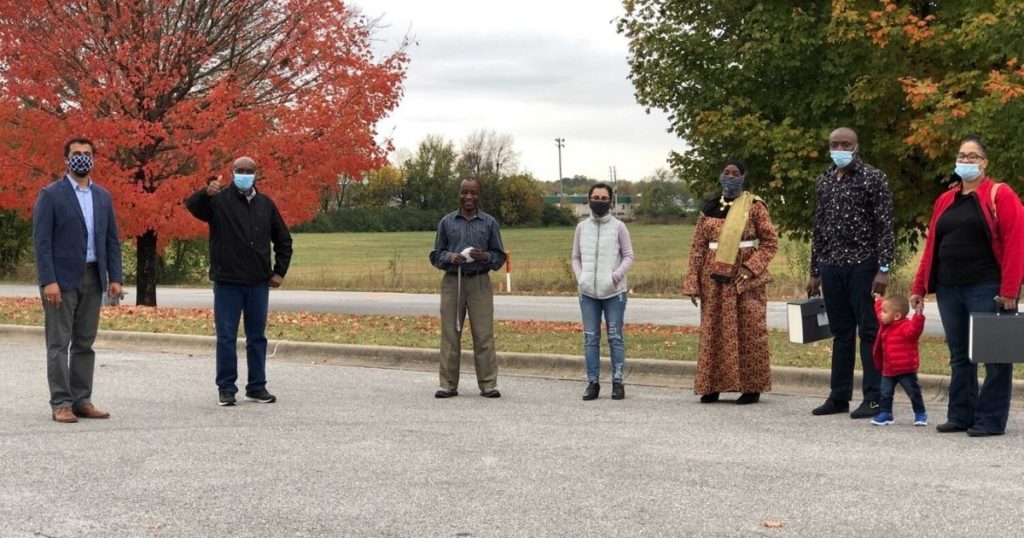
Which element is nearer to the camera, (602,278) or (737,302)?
(737,302)

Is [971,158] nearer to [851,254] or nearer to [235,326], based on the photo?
[851,254]

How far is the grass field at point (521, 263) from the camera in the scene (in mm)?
30328

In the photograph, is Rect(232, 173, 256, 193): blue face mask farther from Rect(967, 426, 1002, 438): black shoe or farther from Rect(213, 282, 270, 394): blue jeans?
Rect(967, 426, 1002, 438): black shoe

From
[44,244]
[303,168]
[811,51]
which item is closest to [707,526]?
[44,244]

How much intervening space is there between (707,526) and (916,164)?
12686mm

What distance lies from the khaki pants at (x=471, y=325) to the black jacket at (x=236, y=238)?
54.3 inches

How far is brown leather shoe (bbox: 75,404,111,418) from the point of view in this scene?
30.2 feet

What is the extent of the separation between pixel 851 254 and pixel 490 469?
332cm

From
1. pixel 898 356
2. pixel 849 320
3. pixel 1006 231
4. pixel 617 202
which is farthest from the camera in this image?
pixel 617 202

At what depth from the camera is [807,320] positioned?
938 centimetres

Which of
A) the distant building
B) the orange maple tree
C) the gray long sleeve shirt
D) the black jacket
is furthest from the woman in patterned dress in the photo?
the distant building

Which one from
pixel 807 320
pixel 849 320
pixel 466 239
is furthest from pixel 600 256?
pixel 849 320

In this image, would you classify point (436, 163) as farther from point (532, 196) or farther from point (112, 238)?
point (112, 238)

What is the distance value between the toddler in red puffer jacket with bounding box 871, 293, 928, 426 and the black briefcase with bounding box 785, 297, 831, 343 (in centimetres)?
70
